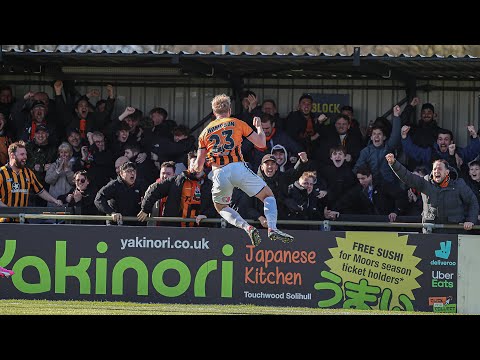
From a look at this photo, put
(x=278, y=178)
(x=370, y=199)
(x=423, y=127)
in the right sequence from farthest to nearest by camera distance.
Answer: (x=423, y=127) < (x=370, y=199) < (x=278, y=178)

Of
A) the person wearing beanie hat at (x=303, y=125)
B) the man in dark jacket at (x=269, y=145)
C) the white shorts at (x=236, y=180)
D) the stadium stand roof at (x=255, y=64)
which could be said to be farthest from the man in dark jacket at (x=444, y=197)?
the white shorts at (x=236, y=180)

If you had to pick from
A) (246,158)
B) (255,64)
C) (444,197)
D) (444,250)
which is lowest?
(444,250)

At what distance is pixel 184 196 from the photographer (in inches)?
571

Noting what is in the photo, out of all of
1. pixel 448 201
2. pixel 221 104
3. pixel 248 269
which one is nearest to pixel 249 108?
pixel 248 269

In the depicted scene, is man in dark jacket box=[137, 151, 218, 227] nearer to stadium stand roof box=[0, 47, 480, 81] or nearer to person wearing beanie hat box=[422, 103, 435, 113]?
stadium stand roof box=[0, 47, 480, 81]

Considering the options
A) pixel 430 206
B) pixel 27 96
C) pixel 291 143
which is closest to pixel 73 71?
pixel 27 96

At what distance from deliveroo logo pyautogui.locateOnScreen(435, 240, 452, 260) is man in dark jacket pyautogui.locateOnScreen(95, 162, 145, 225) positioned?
4.22 m

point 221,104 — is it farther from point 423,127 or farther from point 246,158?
point 423,127

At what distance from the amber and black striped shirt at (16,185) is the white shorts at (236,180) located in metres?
3.87

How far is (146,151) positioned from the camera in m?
16.2

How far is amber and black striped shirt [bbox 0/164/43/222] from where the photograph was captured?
15156 millimetres

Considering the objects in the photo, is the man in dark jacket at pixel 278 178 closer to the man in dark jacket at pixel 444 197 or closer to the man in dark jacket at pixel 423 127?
the man in dark jacket at pixel 444 197

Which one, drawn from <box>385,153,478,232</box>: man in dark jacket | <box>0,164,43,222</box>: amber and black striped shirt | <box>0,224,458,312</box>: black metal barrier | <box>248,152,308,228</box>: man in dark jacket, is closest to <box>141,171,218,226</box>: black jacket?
<box>0,224,458,312</box>: black metal barrier

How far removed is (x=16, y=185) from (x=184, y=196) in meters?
2.59
